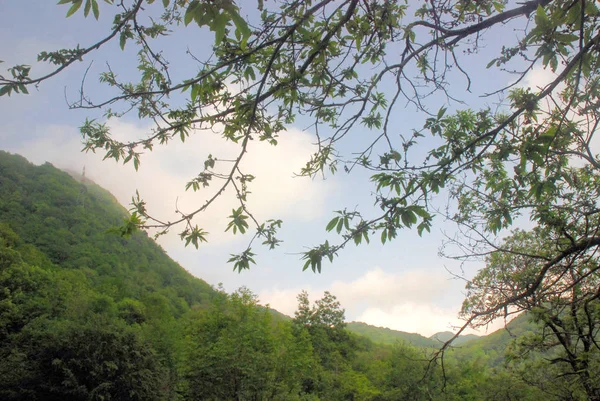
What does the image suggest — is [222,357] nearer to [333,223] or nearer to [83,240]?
[333,223]

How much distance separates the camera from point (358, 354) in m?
34.1

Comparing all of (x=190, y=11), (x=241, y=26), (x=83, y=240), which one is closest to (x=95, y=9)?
(x=190, y=11)

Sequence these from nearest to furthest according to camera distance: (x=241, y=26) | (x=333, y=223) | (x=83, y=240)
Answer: (x=241, y=26)
(x=333, y=223)
(x=83, y=240)

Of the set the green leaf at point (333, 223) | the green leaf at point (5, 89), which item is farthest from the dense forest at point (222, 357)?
the green leaf at point (333, 223)

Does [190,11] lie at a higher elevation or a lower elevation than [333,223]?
higher

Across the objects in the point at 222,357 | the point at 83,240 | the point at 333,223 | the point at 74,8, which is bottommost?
the point at 222,357

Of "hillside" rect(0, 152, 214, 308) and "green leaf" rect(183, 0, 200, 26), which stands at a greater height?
"hillside" rect(0, 152, 214, 308)

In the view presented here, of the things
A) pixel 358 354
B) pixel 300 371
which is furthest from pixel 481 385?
pixel 300 371

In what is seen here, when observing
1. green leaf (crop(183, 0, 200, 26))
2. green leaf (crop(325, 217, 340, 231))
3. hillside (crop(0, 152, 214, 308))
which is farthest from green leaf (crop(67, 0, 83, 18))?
hillside (crop(0, 152, 214, 308))

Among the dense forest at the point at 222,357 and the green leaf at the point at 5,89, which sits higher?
the green leaf at the point at 5,89

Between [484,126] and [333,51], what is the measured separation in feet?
4.27

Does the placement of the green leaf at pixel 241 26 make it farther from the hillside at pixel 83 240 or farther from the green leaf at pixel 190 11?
the hillside at pixel 83 240

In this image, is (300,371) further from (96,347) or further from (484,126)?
(484,126)

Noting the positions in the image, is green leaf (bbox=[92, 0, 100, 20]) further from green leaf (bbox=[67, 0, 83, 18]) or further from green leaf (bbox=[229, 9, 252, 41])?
green leaf (bbox=[229, 9, 252, 41])
